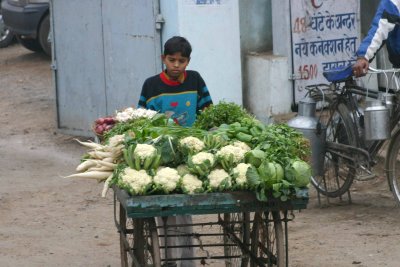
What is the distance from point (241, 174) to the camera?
4504 millimetres

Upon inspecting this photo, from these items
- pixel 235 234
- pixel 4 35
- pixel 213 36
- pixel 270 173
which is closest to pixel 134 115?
pixel 235 234

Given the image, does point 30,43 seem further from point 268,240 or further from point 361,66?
point 268,240

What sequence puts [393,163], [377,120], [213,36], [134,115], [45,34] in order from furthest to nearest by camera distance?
[45,34]
[213,36]
[393,163]
[377,120]
[134,115]

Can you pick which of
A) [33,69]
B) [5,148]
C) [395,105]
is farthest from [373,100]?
[33,69]

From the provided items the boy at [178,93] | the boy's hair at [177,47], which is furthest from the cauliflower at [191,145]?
the boy's hair at [177,47]

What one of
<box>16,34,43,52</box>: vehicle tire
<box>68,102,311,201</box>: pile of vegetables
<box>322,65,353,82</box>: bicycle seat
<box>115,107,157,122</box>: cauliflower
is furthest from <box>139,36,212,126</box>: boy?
<box>16,34,43,52</box>: vehicle tire

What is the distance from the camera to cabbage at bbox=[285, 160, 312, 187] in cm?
448

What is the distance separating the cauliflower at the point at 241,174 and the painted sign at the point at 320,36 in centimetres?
523

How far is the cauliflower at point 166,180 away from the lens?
4504 millimetres

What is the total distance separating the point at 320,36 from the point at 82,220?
10.9ft

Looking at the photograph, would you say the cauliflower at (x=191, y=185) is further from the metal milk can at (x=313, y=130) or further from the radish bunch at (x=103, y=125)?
the metal milk can at (x=313, y=130)

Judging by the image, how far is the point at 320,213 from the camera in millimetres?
7734

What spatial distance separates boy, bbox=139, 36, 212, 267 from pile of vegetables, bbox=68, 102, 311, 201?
63 cm

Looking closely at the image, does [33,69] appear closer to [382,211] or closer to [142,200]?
[382,211]
